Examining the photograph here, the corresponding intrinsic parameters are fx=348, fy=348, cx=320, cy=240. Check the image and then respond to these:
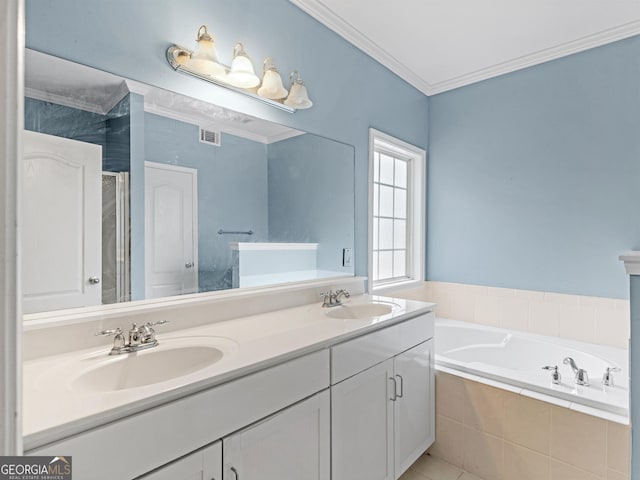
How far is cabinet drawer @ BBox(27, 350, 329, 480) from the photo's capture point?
2.46 ft

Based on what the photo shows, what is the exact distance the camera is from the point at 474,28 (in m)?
2.21

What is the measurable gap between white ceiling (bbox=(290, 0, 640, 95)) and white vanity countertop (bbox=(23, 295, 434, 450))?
174cm

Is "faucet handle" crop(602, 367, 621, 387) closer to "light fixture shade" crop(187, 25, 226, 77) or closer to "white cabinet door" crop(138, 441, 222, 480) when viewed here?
"white cabinet door" crop(138, 441, 222, 480)

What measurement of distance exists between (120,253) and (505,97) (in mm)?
2820

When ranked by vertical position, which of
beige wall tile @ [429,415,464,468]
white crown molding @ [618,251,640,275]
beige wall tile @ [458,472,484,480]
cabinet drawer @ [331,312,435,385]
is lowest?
beige wall tile @ [458,472,484,480]

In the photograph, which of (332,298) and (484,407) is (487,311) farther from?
(332,298)

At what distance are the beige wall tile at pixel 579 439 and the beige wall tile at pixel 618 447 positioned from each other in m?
0.02

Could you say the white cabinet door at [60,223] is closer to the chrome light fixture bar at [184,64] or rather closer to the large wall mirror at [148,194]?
the large wall mirror at [148,194]

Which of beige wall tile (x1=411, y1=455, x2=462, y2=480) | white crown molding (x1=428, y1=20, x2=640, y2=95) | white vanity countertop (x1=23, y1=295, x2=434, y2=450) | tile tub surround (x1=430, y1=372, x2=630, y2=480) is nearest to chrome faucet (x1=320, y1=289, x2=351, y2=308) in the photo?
white vanity countertop (x1=23, y1=295, x2=434, y2=450)

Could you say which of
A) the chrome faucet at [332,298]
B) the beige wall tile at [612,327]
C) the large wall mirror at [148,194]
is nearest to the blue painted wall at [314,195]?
the large wall mirror at [148,194]

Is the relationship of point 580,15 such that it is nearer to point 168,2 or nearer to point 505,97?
point 505,97

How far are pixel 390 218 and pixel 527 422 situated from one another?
5.52ft

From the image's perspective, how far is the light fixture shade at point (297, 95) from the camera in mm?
1854

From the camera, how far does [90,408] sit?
0.76m
